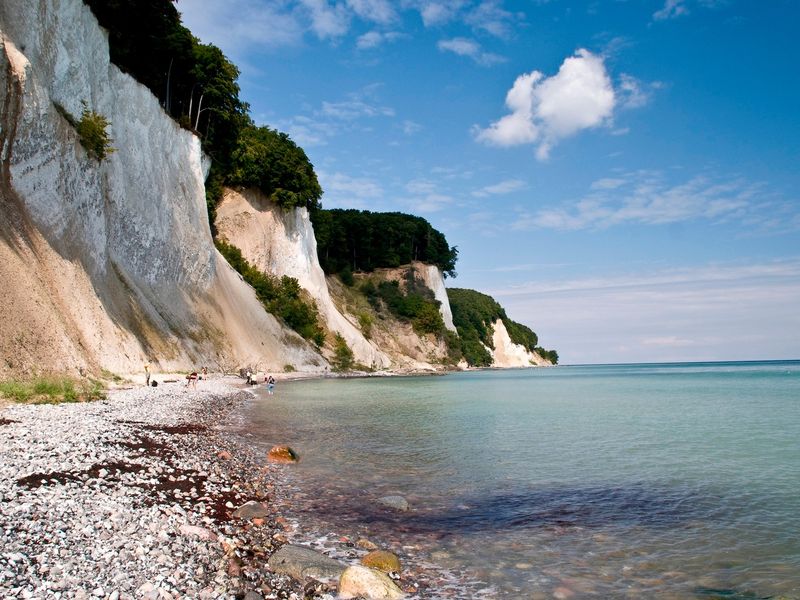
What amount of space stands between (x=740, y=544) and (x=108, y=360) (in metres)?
21.6

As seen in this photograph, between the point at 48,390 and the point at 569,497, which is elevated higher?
the point at 48,390

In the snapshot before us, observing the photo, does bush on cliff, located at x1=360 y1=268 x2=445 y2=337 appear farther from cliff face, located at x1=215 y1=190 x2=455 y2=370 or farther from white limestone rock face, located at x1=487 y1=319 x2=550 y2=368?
white limestone rock face, located at x1=487 y1=319 x2=550 y2=368

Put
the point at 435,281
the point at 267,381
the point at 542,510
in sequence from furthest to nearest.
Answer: the point at 435,281
the point at 267,381
the point at 542,510

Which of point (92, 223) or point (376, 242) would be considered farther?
point (376, 242)

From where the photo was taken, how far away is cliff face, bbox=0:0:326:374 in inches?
746

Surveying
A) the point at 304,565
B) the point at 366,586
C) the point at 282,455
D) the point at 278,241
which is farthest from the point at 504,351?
the point at 366,586

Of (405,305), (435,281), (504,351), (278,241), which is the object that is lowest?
(504,351)

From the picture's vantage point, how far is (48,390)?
578 inches

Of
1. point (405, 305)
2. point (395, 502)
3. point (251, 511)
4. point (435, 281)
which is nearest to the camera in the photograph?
point (251, 511)

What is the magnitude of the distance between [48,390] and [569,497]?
1360 centimetres

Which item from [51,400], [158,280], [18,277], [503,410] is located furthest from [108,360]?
[503,410]

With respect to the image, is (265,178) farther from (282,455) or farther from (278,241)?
(282,455)

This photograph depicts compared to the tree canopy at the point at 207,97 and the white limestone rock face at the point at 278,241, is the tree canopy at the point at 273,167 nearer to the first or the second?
the tree canopy at the point at 207,97

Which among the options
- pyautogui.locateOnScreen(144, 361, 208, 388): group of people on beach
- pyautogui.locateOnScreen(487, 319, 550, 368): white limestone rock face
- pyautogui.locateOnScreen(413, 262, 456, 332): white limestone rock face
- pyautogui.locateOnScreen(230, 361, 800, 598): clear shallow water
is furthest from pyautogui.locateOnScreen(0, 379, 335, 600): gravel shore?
pyautogui.locateOnScreen(487, 319, 550, 368): white limestone rock face
